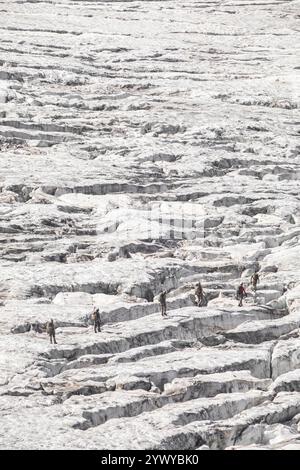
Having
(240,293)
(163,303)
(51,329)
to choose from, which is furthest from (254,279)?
(51,329)

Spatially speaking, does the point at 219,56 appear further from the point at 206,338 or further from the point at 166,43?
the point at 206,338

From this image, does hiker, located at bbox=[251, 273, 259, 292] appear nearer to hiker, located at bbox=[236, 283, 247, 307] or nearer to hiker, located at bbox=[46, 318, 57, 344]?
hiker, located at bbox=[236, 283, 247, 307]

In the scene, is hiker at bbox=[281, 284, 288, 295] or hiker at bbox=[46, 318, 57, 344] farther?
hiker at bbox=[281, 284, 288, 295]

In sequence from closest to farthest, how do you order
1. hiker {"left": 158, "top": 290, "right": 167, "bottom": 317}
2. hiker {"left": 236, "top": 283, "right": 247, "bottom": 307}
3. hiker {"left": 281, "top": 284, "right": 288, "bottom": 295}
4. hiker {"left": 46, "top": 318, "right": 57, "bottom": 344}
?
1. hiker {"left": 46, "top": 318, "right": 57, "bottom": 344}
2. hiker {"left": 158, "top": 290, "right": 167, "bottom": 317}
3. hiker {"left": 236, "top": 283, "right": 247, "bottom": 307}
4. hiker {"left": 281, "top": 284, "right": 288, "bottom": 295}

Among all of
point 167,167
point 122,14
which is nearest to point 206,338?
point 167,167

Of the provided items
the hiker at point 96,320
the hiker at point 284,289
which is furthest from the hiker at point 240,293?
the hiker at point 96,320

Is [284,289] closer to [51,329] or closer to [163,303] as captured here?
[163,303]

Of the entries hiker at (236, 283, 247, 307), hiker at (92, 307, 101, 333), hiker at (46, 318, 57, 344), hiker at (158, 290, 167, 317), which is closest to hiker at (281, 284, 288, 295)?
hiker at (236, 283, 247, 307)

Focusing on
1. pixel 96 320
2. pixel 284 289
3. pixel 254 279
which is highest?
pixel 254 279

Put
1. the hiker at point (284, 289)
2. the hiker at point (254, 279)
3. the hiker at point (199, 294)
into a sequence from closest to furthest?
1. the hiker at point (199, 294)
2. the hiker at point (254, 279)
3. the hiker at point (284, 289)

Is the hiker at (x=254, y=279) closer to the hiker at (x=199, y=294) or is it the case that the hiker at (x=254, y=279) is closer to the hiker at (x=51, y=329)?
the hiker at (x=199, y=294)

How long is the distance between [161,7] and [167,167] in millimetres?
49997

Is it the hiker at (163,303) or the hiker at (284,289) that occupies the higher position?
the hiker at (163,303)
